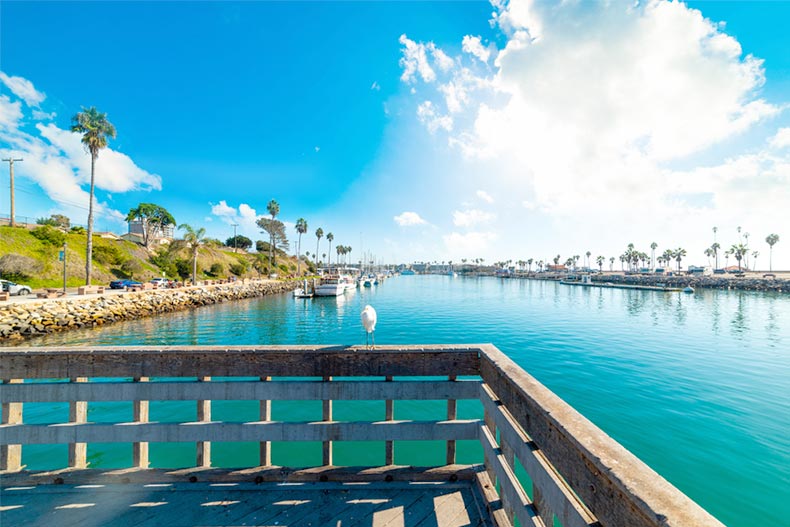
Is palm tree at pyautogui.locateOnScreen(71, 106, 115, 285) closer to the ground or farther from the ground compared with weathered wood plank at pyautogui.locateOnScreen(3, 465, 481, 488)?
farther from the ground

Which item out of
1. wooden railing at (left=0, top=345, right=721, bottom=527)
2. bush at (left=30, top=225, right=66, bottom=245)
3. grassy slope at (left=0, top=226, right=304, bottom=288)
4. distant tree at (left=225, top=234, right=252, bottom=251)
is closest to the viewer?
wooden railing at (left=0, top=345, right=721, bottom=527)

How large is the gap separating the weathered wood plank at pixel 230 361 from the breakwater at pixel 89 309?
26502 millimetres

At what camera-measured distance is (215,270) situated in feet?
226

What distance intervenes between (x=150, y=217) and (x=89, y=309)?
6279cm

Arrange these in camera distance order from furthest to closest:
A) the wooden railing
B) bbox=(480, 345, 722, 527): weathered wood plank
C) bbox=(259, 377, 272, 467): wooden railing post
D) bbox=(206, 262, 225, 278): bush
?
bbox=(206, 262, 225, 278): bush
bbox=(259, 377, 272, 467): wooden railing post
the wooden railing
bbox=(480, 345, 722, 527): weathered wood plank

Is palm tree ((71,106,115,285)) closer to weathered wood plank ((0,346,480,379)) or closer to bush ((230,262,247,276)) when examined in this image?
bush ((230,262,247,276))

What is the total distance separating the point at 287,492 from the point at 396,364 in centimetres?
188

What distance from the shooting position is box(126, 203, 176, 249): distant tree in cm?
7634

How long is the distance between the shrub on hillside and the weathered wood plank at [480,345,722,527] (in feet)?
176

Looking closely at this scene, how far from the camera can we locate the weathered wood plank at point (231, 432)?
11.8 feet

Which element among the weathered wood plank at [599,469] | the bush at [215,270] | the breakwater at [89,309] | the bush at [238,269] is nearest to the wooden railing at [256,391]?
the weathered wood plank at [599,469]

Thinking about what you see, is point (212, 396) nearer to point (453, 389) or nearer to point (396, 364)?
point (396, 364)

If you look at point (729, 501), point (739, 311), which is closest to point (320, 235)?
point (739, 311)

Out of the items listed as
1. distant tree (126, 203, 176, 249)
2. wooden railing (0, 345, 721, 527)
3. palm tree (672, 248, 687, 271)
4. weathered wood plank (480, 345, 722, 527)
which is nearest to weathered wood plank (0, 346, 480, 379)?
wooden railing (0, 345, 721, 527)
